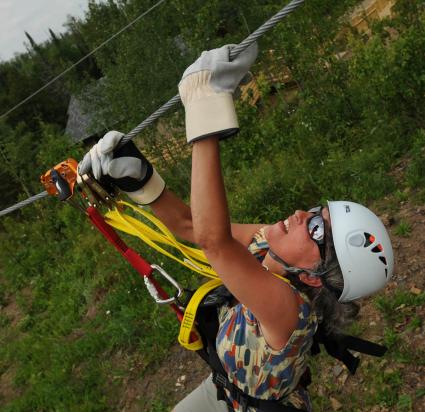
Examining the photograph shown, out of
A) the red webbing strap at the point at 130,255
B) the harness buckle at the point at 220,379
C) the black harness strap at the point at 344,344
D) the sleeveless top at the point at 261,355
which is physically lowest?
the black harness strap at the point at 344,344

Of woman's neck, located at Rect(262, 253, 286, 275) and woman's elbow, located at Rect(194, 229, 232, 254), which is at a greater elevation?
woman's elbow, located at Rect(194, 229, 232, 254)

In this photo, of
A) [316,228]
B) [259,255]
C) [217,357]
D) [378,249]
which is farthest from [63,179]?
[378,249]

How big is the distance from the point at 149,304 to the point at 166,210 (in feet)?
12.8

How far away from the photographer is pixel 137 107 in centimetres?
1007

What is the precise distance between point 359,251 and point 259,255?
1.82ft

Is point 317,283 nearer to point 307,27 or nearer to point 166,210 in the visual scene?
point 166,210

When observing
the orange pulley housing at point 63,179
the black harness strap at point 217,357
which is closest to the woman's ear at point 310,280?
the black harness strap at point 217,357

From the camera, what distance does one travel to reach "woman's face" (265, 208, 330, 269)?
7.27 ft

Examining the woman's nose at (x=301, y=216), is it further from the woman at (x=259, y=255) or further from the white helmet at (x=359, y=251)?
the white helmet at (x=359, y=251)

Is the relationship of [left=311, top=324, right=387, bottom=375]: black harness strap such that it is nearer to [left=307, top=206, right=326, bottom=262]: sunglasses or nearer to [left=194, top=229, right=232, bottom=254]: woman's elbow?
[left=307, top=206, right=326, bottom=262]: sunglasses

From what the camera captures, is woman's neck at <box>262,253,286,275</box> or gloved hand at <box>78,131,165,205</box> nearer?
woman's neck at <box>262,253,286,275</box>

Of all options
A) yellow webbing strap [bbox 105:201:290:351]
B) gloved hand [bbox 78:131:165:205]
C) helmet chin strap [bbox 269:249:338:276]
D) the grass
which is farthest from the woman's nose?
the grass

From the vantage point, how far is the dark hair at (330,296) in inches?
88.2

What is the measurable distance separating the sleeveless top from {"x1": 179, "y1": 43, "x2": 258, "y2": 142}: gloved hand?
85 cm
